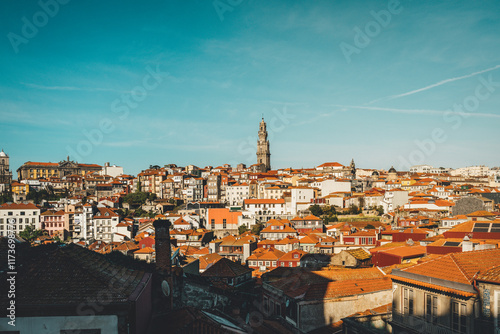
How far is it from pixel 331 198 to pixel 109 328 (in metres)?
68.9

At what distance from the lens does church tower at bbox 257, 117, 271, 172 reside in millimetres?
129250

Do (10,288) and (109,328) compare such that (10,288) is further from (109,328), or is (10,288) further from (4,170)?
(4,170)

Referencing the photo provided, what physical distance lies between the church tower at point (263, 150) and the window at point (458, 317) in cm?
11853

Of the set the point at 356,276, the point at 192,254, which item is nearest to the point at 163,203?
the point at 192,254

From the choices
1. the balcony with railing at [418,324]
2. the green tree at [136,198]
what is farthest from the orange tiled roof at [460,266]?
the green tree at [136,198]

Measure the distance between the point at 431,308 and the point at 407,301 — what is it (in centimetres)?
74

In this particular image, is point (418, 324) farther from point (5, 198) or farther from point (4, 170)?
point (4, 170)

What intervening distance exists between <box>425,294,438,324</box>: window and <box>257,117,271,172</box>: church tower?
117914mm

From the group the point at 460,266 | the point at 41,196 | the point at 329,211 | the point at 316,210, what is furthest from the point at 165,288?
the point at 41,196

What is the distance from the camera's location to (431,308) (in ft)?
30.0

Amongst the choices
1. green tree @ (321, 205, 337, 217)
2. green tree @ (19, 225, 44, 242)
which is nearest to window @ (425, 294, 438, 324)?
green tree @ (321, 205, 337, 217)

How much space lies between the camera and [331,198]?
73438 mm

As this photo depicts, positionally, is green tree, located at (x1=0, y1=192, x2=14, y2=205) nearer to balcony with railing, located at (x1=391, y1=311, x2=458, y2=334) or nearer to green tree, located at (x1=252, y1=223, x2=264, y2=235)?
green tree, located at (x1=252, y1=223, x2=264, y2=235)

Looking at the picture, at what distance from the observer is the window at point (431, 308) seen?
9.05m
